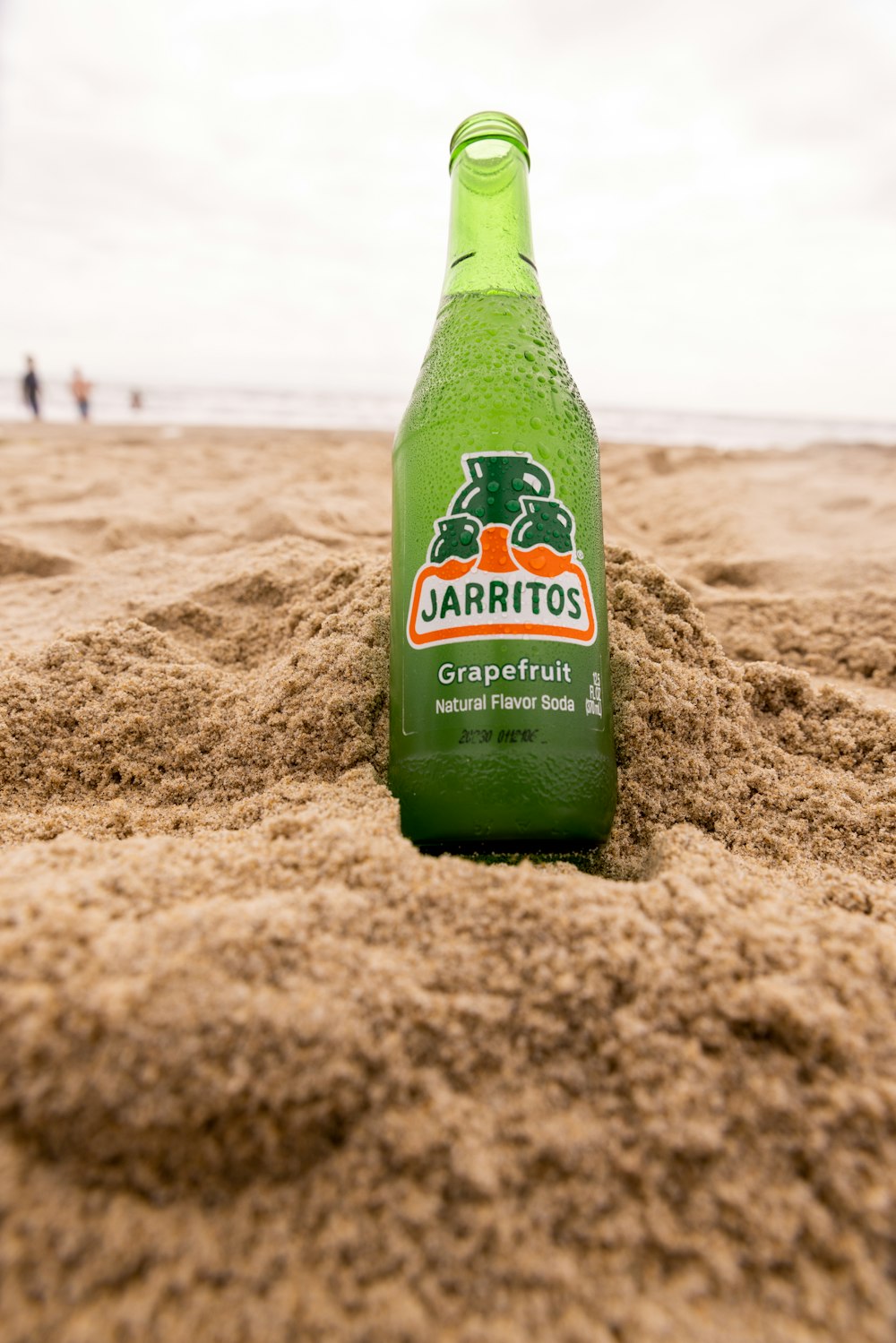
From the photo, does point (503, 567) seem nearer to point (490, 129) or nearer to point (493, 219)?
point (493, 219)

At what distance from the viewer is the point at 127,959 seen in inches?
27.5

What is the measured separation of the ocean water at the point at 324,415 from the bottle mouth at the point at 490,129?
1053 cm

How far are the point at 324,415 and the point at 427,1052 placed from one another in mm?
14229

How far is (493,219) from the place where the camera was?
1.48 metres

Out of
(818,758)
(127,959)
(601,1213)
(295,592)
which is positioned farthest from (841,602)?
(127,959)

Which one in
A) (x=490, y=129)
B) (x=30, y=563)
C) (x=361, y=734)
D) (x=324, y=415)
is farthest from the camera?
(x=324, y=415)

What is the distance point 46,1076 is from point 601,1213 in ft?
1.47

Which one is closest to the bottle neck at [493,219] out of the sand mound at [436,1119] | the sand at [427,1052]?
the sand at [427,1052]

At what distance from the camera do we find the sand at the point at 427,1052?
1.88 feet

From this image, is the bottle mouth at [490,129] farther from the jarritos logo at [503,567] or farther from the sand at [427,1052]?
the sand at [427,1052]

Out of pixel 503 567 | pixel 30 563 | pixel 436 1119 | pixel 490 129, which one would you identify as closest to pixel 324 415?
pixel 30 563

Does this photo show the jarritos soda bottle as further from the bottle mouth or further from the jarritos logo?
the bottle mouth

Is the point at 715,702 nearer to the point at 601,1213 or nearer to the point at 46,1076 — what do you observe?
the point at 601,1213

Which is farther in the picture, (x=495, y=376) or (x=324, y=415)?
(x=324, y=415)
